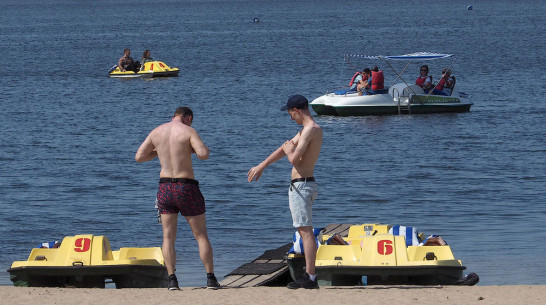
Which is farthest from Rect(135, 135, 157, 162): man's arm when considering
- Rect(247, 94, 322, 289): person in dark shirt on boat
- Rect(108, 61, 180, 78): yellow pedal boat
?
Rect(108, 61, 180, 78): yellow pedal boat

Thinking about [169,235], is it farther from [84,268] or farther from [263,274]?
[263,274]

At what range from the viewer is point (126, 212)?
18.6 m

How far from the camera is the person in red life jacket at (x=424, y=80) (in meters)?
31.2

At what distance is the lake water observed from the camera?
16.5 metres

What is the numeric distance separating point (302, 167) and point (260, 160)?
52.2ft

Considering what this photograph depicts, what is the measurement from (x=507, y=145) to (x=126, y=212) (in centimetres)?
1247

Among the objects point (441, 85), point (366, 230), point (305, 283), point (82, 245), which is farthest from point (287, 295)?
point (441, 85)

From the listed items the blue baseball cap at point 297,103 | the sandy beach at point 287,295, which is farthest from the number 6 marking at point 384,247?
the blue baseball cap at point 297,103

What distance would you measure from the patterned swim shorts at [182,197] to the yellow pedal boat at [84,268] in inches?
43.1

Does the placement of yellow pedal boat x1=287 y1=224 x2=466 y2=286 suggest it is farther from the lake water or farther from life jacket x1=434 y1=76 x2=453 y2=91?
life jacket x1=434 y1=76 x2=453 y2=91

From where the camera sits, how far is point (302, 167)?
990cm

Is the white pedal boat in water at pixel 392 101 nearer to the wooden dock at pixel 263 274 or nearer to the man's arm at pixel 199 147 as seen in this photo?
the wooden dock at pixel 263 274

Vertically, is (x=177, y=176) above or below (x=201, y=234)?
above

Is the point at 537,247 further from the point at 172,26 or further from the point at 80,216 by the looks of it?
the point at 172,26
